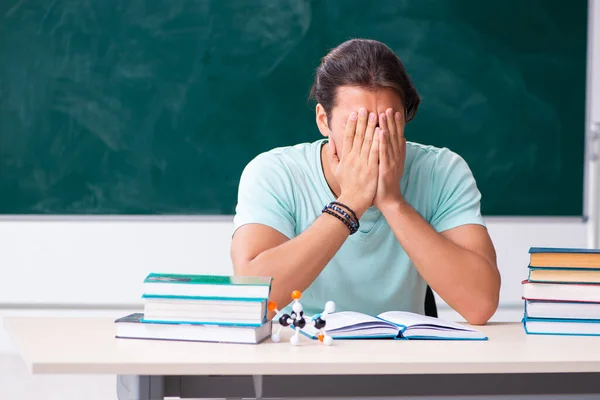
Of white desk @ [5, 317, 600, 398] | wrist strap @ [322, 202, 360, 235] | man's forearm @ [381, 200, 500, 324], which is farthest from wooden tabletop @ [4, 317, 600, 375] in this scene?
wrist strap @ [322, 202, 360, 235]

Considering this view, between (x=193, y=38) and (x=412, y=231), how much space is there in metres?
1.88

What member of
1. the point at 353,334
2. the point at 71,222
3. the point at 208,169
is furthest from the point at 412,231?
the point at 71,222

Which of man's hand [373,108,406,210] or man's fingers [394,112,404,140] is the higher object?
man's fingers [394,112,404,140]

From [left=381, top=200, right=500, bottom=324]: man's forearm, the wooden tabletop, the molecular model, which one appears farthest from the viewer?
[left=381, top=200, right=500, bottom=324]: man's forearm

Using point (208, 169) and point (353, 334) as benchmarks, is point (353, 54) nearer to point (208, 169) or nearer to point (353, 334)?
point (353, 334)

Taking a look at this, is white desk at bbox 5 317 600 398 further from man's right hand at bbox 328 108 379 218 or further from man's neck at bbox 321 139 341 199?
man's neck at bbox 321 139 341 199

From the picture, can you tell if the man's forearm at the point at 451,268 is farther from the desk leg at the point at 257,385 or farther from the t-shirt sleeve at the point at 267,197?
the desk leg at the point at 257,385

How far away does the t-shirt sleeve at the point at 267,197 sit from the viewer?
179 centimetres

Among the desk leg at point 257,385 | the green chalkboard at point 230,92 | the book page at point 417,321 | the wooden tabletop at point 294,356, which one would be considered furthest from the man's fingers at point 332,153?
the green chalkboard at point 230,92

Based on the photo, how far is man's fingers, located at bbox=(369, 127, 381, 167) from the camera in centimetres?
177

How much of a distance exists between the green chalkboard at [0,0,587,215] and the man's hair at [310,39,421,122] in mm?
1457

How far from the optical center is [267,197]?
182 cm

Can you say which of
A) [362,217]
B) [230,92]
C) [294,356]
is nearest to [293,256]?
[362,217]

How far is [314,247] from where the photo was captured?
1.67m
